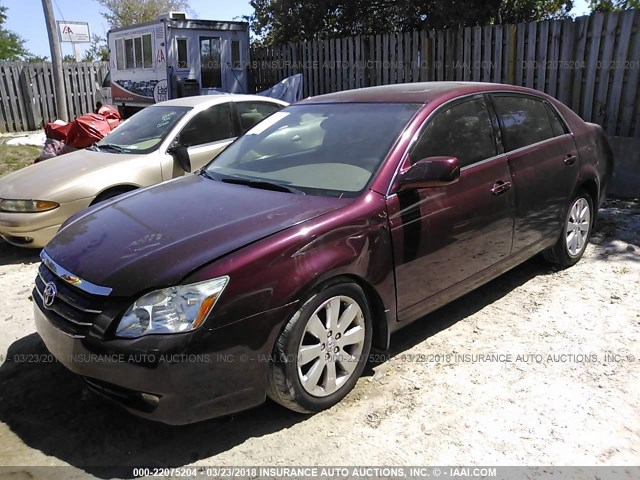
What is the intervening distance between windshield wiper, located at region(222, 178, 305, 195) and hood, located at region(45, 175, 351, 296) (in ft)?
0.20

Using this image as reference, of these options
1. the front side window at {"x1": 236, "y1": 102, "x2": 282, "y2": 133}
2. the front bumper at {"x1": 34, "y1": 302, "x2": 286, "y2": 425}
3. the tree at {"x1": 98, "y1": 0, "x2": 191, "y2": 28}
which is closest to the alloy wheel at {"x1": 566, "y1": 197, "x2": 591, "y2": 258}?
the front bumper at {"x1": 34, "y1": 302, "x2": 286, "y2": 425}

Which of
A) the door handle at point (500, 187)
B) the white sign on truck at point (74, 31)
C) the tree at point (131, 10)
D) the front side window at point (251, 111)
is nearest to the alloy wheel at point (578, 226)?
the door handle at point (500, 187)

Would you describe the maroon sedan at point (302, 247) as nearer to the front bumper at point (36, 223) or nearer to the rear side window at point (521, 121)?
the rear side window at point (521, 121)

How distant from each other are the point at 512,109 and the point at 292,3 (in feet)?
39.1

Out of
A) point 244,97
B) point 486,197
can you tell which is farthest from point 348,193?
point 244,97

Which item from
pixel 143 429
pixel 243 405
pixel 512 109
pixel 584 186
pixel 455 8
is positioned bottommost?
pixel 143 429

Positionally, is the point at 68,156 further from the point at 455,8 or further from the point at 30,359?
the point at 455,8

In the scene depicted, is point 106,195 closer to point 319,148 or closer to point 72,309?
point 319,148

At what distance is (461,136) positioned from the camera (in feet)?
12.4

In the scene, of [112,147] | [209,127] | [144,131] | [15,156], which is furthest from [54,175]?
[15,156]

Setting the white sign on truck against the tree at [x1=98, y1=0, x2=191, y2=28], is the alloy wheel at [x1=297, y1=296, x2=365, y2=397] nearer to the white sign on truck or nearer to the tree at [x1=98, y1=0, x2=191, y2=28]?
the white sign on truck

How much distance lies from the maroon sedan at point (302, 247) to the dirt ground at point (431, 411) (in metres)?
0.26

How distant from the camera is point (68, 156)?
6414 mm

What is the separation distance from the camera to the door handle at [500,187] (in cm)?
382
